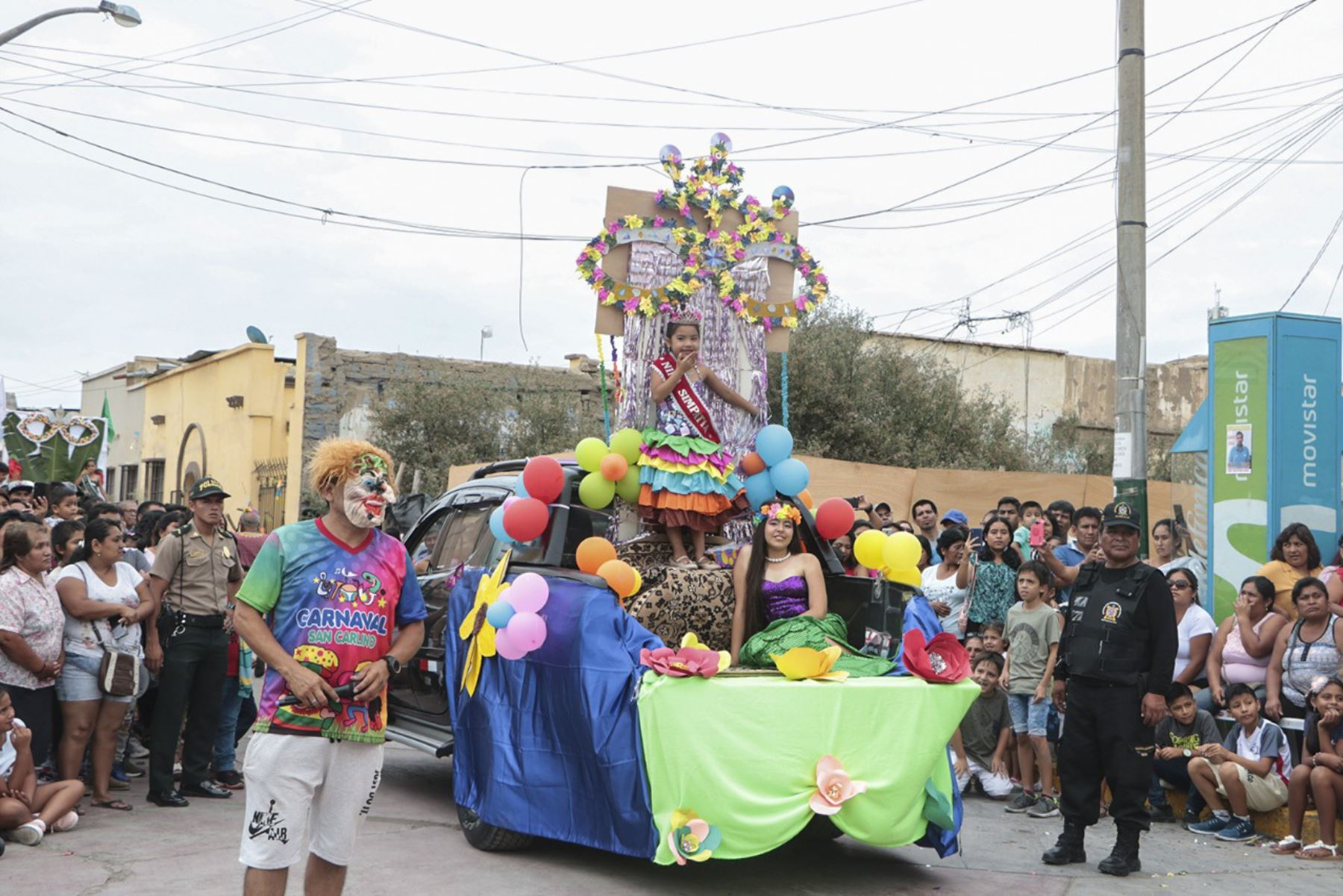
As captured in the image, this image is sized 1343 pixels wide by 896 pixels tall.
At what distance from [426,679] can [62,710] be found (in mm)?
2158

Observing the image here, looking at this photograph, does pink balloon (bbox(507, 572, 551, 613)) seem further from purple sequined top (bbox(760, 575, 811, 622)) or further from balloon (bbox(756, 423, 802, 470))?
balloon (bbox(756, 423, 802, 470))

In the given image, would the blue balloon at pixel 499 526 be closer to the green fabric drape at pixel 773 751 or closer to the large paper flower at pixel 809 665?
the green fabric drape at pixel 773 751

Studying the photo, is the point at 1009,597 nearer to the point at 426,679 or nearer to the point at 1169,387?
the point at 426,679

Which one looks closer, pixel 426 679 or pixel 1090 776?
pixel 1090 776

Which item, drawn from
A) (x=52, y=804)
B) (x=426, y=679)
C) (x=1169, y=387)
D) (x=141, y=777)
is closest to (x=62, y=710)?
(x=52, y=804)

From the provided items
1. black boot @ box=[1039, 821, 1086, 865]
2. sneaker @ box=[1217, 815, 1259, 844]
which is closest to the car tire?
black boot @ box=[1039, 821, 1086, 865]

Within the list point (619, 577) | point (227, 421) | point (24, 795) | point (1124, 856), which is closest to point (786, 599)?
point (619, 577)

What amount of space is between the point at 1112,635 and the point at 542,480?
3.25 metres

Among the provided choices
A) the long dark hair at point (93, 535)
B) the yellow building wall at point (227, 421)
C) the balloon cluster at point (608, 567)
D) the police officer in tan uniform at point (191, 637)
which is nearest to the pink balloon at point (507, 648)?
the balloon cluster at point (608, 567)

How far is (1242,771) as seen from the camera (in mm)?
8336

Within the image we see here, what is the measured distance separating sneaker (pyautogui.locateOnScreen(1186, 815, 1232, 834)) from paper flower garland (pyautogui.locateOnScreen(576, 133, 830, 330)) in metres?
4.22

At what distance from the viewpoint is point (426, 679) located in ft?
26.5

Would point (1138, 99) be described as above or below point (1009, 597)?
above

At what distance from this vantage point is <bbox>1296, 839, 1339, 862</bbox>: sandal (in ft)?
25.2
